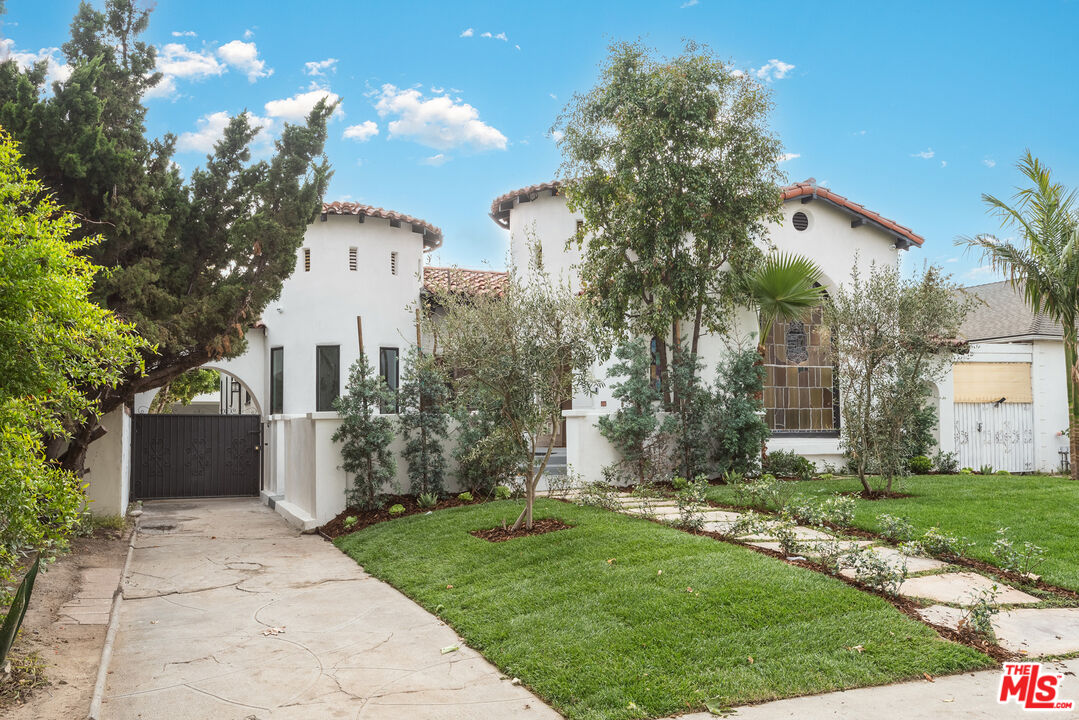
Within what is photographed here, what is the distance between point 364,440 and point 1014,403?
15.3 meters

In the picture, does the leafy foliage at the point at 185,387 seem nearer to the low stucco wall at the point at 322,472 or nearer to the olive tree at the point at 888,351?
the low stucco wall at the point at 322,472

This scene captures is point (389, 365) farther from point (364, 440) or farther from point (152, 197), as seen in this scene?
point (152, 197)

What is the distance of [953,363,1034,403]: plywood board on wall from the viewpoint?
18016 millimetres

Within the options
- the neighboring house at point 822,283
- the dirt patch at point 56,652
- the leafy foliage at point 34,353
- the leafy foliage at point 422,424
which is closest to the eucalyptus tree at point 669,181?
the neighboring house at point 822,283

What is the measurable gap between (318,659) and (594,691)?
223 cm

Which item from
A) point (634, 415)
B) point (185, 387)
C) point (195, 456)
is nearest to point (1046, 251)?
point (634, 415)

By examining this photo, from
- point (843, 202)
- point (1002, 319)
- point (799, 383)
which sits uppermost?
point (843, 202)

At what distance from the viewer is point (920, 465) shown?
16.2 metres

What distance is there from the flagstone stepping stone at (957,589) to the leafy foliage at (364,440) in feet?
25.4

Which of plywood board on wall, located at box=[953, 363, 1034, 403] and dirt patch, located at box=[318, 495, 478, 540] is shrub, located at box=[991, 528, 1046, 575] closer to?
dirt patch, located at box=[318, 495, 478, 540]

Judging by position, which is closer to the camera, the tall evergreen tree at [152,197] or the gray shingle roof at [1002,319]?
the tall evergreen tree at [152,197]

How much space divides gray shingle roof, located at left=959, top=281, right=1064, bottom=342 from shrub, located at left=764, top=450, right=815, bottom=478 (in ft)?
25.6

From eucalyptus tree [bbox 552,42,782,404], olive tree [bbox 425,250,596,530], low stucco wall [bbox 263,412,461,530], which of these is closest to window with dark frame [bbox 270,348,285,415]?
low stucco wall [bbox 263,412,461,530]

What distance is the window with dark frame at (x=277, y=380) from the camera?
18.4m
